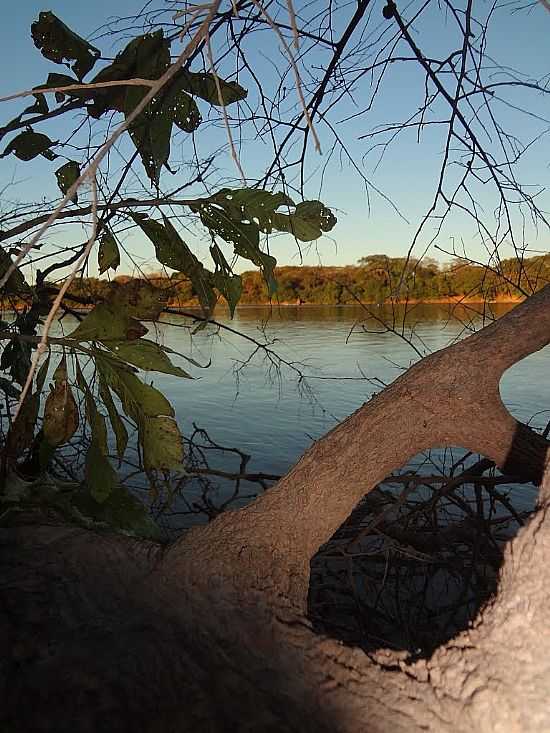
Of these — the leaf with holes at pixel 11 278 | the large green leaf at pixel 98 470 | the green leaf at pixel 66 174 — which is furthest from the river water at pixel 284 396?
the large green leaf at pixel 98 470

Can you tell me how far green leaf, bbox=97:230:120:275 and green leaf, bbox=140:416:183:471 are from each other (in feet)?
1.22

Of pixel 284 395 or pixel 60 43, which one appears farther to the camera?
pixel 284 395

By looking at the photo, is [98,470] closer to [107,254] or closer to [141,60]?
[107,254]

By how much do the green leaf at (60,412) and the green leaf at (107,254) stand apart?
0.79ft

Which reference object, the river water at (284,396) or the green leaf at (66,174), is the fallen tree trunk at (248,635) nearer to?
the green leaf at (66,174)

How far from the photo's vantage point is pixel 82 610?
0.65 metres

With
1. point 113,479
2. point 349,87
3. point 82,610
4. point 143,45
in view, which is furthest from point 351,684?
point 349,87

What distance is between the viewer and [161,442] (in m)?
0.96

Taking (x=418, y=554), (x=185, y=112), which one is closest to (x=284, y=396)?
(x=418, y=554)

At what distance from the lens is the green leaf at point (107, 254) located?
1154mm

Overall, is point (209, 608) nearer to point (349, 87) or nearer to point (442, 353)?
point (442, 353)

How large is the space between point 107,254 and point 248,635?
0.80 m

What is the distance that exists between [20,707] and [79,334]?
55cm

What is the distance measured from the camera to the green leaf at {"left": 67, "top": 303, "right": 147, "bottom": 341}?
940 millimetres
